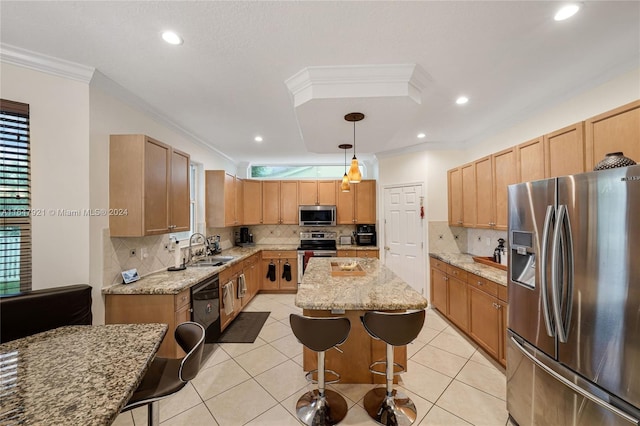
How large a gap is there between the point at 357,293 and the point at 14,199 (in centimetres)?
271

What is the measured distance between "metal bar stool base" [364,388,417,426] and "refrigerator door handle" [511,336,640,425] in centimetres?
92

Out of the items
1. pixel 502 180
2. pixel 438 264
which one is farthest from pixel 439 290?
pixel 502 180

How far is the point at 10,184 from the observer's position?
6.04 feet

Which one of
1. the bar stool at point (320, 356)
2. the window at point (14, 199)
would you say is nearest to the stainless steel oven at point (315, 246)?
the bar stool at point (320, 356)

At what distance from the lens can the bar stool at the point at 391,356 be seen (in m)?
1.69

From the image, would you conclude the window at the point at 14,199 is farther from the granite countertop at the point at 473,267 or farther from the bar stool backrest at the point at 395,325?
the granite countertop at the point at 473,267

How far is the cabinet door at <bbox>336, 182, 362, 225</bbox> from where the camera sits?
530cm

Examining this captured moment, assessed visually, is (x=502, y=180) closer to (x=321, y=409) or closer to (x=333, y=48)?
(x=333, y=48)

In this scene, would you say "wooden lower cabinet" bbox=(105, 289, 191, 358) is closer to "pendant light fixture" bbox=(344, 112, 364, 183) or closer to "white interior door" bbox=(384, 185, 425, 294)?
"pendant light fixture" bbox=(344, 112, 364, 183)

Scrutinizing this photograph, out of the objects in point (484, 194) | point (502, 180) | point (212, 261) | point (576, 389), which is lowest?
point (576, 389)

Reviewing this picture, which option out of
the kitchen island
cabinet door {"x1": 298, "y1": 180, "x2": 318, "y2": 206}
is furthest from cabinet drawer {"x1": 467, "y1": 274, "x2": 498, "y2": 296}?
cabinet door {"x1": 298, "y1": 180, "x2": 318, "y2": 206}

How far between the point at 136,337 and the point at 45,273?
126cm

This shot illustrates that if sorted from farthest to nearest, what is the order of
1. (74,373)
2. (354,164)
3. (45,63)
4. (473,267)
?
1. (473,267)
2. (354,164)
3. (45,63)
4. (74,373)

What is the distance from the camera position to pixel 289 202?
5.45 metres
